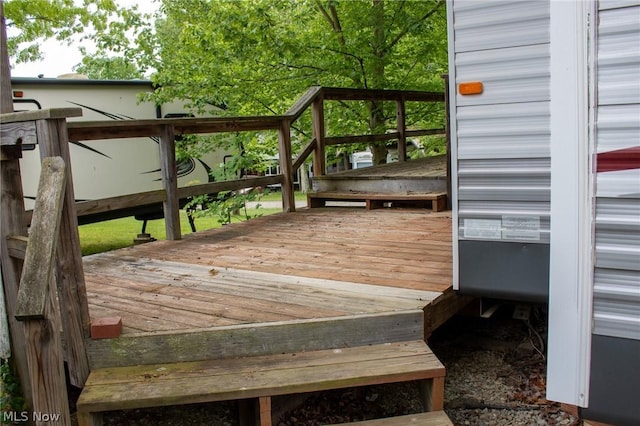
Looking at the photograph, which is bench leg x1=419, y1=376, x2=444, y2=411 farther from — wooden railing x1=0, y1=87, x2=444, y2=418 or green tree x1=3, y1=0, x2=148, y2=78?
green tree x1=3, y1=0, x2=148, y2=78

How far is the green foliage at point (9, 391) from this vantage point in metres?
2.61

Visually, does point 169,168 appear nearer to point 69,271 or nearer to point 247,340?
point 69,271

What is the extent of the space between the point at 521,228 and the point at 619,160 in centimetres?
54

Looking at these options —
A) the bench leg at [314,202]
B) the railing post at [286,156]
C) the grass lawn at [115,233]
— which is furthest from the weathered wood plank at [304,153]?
the grass lawn at [115,233]

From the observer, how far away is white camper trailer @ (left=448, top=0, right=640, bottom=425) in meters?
2.05

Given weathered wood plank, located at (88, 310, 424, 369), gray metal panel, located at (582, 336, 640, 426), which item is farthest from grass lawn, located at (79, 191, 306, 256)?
gray metal panel, located at (582, 336, 640, 426)

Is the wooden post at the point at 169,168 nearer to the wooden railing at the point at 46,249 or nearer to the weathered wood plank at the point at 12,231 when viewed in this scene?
the wooden railing at the point at 46,249

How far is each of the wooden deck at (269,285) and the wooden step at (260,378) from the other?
0.23 feet

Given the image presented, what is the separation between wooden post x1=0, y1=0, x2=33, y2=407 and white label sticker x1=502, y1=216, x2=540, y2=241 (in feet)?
7.17

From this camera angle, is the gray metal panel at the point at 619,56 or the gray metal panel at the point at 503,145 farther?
the gray metal panel at the point at 503,145

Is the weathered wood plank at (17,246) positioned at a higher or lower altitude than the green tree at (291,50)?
lower

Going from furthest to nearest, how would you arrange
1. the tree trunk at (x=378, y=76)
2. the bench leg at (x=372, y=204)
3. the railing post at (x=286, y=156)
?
1. the tree trunk at (x=378, y=76)
2. the bench leg at (x=372, y=204)
3. the railing post at (x=286, y=156)

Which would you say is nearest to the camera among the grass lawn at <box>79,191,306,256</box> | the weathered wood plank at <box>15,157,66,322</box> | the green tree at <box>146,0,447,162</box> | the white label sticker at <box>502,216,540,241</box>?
the weathered wood plank at <box>15,157,66,322</box>

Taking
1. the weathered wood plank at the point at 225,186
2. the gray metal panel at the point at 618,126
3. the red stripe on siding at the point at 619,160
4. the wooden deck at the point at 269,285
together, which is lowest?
the wooden deck at the point at 269,285
